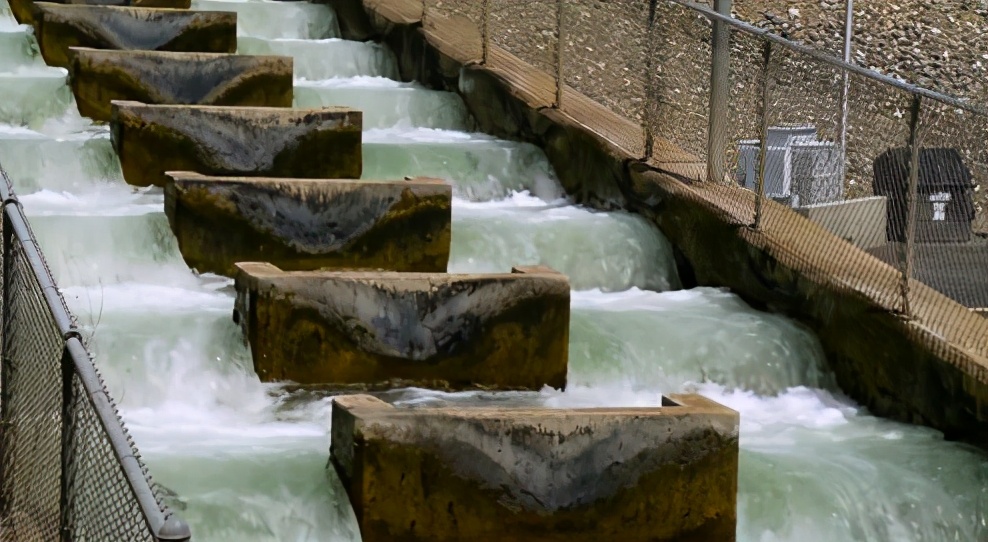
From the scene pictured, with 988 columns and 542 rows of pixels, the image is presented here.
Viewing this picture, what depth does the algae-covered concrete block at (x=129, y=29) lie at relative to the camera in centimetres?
1236

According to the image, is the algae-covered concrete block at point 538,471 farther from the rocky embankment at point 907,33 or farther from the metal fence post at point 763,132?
the rocky embankment at point 907,33

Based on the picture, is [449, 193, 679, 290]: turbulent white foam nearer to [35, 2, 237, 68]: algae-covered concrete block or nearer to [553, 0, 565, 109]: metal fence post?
[553, 0, 565, 109]: metal fence post

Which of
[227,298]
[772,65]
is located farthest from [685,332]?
[227,298]

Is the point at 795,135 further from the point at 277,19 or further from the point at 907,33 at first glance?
the point at 907,33

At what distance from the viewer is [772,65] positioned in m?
9.09

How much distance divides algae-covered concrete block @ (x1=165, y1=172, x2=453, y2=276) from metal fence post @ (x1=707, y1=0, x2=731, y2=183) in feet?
5.56

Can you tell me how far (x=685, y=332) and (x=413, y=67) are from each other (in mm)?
5424

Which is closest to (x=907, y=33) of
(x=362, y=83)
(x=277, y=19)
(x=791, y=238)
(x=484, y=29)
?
(x=277, y=19)

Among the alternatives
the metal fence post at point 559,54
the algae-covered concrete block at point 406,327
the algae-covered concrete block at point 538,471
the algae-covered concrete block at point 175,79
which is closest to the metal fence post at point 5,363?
the algae-covered concrete block at point 538,471

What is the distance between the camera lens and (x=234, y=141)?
10266mm

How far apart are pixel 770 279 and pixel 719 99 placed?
1183mm

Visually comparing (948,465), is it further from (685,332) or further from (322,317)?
(322,317)

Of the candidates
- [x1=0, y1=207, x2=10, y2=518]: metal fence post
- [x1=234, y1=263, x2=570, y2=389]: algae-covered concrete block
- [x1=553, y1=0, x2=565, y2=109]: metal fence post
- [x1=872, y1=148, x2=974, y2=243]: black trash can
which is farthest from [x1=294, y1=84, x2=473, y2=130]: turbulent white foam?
[x1=0, y1=207, x2=10, y2=518]: metal fence post

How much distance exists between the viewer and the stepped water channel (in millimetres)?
6285
